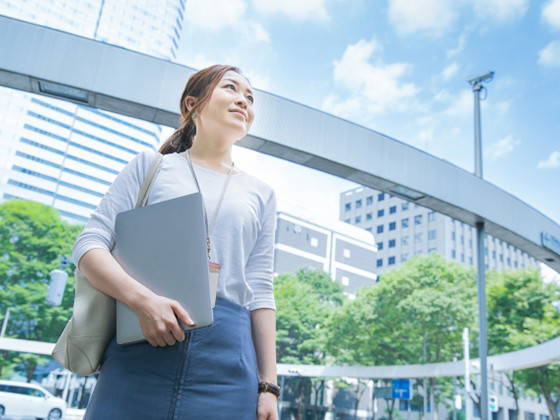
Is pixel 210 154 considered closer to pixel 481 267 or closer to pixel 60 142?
pixel 481 267

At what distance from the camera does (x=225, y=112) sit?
120cm

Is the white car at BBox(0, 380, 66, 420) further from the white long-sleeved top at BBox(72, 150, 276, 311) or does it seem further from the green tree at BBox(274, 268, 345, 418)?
the white long-sleeved top at BBox(72, 150, 276, 311)

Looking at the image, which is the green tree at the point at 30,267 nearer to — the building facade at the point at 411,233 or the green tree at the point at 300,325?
the green tree at the point at 300,325

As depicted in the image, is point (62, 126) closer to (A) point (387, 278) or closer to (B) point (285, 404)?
(B) point (285, 404)

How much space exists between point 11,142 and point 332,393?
38.8m

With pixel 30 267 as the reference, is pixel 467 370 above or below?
below

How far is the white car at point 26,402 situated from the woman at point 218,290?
15598 mm

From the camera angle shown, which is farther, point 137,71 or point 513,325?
point 513,325

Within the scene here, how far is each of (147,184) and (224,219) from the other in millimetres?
179

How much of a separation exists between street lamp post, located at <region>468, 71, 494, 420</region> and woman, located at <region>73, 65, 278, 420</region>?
5.34 metres

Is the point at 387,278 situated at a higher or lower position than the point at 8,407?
higher

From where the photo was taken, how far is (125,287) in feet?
2.83

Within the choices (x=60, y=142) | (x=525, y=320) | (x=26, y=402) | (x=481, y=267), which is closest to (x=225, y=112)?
(x=481, y=267)

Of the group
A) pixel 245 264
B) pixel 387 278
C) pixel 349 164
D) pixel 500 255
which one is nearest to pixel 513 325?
pixel 387 278
